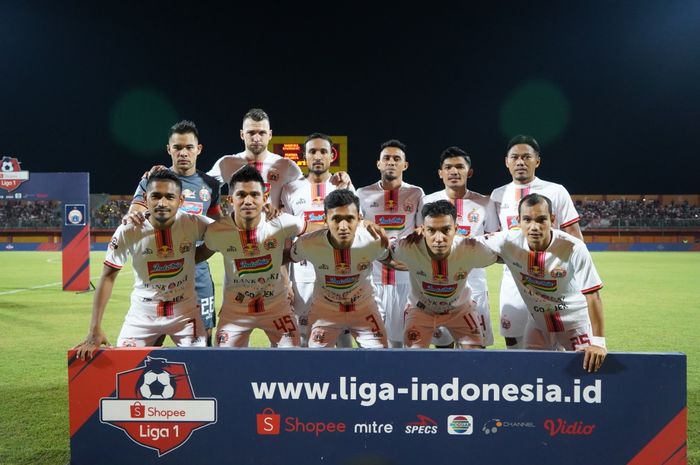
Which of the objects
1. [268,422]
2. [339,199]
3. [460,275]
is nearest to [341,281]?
[339,199]

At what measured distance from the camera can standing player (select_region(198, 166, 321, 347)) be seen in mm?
4023

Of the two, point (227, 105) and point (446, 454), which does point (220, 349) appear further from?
point (227, 105)

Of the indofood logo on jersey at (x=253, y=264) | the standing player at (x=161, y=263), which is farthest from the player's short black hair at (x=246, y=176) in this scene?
the indofood logo on jersey at (x=253, y=264)

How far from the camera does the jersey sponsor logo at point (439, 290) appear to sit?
4.12 meters

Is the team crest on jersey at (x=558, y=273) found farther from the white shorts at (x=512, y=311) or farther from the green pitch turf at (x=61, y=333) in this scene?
the green pitch turf at (x=61, y=333)

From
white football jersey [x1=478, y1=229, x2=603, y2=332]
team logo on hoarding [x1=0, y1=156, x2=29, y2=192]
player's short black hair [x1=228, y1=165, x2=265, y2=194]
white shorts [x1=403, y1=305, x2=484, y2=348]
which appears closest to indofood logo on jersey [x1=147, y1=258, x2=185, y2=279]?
player's short black hair [x1=228, y1=165, x2=265, y2=194]

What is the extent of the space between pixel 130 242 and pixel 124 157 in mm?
44835

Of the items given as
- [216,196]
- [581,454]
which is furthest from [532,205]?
[216,196]

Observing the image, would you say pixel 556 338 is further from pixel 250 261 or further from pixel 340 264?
pixel 250 261

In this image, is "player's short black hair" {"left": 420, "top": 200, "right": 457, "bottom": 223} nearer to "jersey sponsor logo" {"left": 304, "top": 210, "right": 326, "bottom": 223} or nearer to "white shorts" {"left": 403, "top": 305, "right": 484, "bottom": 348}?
"white shorts" {"left": 403, "top": 305, "right": 484, "bottom": 348}

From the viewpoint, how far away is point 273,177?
5.18m

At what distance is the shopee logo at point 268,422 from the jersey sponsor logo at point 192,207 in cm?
226

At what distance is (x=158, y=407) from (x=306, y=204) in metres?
2.52

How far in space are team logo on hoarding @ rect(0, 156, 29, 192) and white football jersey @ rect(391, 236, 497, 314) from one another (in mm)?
10124
